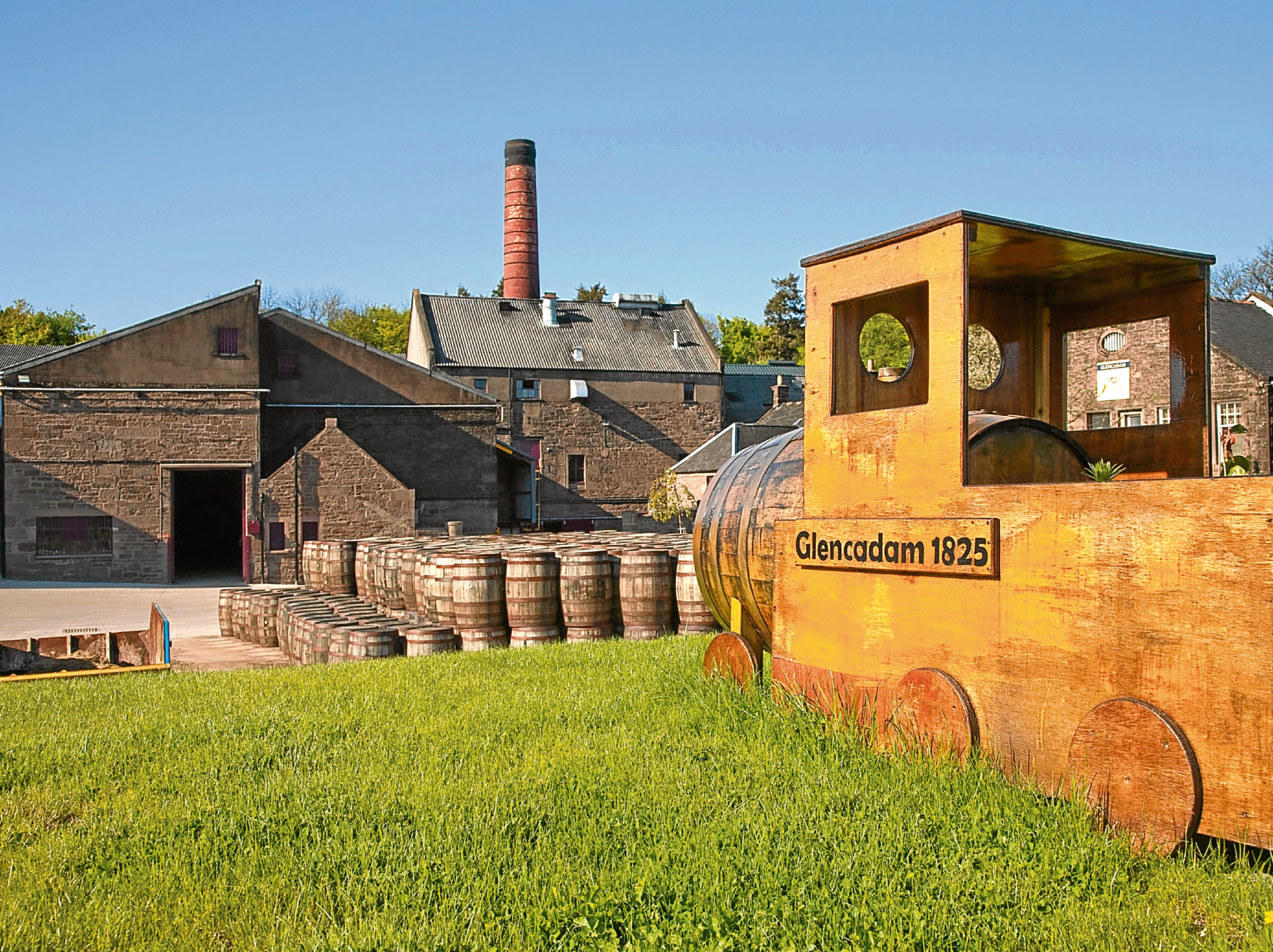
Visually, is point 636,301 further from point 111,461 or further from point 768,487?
point 768,487

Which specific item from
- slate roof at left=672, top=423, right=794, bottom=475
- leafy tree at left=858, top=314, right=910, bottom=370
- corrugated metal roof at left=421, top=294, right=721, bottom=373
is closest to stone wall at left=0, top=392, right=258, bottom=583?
corrugated metal roof at left=421, top=294, right=721, bottom=373

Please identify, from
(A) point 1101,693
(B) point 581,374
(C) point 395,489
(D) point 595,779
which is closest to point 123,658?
(D) point 595,779

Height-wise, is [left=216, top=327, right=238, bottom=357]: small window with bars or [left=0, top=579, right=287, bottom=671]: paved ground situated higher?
[left=216, top=327, right=238, bottom=357]: small window with bars

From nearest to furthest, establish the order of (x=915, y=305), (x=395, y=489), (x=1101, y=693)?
1. (x=1101, y=693)
2. (x=915, y=305)
3. (x=395, y=489)

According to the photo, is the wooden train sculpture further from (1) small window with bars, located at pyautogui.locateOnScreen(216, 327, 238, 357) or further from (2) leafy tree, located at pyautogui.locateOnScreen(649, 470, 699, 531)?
(2) leafy tree, located at pyautogui.locateOnScreen(649, 470, 699, 531)

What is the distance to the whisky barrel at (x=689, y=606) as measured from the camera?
446 inches

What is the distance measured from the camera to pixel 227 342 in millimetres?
32531

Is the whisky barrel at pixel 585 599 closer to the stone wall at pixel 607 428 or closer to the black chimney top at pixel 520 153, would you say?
the stone wall at pixel 607 428

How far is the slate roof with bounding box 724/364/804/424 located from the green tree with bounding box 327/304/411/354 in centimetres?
2573

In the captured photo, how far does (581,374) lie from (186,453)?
2039cm

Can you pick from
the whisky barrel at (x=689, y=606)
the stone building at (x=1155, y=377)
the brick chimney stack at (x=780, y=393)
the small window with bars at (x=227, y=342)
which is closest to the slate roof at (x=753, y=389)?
the brick chimney stack at (x=780, y=393)

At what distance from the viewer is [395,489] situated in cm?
3183

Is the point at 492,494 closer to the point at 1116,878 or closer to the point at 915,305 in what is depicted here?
the point at 915,305

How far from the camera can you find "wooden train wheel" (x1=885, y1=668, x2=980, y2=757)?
15.1 ft
